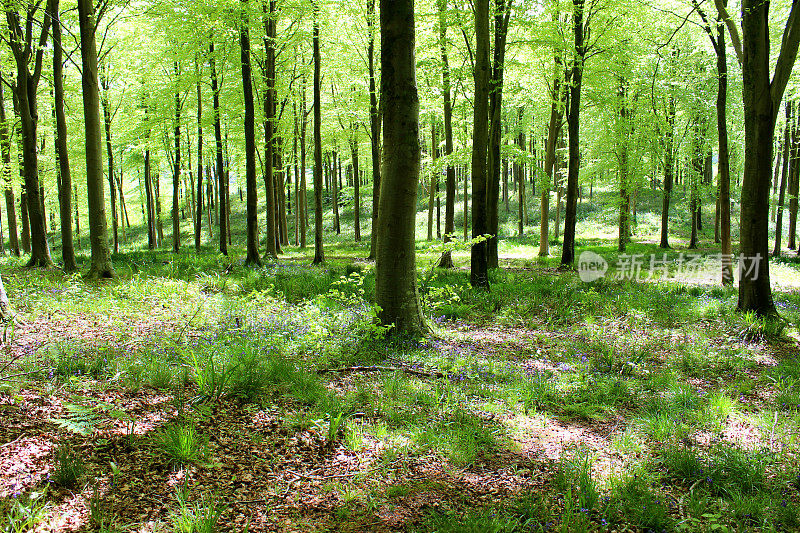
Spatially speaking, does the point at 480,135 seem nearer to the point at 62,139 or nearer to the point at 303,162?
the point at 62,139

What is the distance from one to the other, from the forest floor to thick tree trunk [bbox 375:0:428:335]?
0.48 metres

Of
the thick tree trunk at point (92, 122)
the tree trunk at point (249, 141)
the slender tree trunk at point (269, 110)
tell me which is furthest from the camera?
the slender tree trunk at point (269, 110)

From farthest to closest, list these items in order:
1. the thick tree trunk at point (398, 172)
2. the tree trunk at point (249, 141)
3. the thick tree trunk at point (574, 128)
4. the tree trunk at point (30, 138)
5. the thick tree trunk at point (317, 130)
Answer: the thick tree trunk at point (317, 130) → the thick tree trunk at point (574, 128) → the tree trunk at point (249, 141) → the tree trunk at point (30, 138) → the thick tree trunk at point (398, 172)

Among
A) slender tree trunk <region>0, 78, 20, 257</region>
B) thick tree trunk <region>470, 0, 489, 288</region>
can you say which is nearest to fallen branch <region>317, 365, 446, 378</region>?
thick tree trunk <region>470, 0, 489, 288</region>

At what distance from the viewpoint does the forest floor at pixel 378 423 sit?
282cm

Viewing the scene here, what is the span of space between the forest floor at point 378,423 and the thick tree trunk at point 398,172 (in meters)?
0.48

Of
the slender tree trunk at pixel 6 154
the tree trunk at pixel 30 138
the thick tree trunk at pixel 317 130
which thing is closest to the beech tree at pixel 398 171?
the thick tree trunk at pixel 317 130

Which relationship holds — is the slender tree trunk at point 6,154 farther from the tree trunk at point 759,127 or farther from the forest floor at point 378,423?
the tree trunk at point 759,127

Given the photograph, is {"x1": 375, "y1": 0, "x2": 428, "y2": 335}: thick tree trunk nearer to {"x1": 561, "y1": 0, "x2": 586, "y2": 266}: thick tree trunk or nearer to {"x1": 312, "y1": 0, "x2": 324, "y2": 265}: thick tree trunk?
{"x1": 561, "y1": 0, "x2": 586, "y2": 266}: thick tree trunk

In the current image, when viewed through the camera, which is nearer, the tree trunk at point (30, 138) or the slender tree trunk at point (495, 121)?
the slender tree trunk at point (495, 121)

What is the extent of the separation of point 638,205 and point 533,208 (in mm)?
9730

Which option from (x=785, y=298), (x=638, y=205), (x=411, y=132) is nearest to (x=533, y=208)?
(x=638, y=205)

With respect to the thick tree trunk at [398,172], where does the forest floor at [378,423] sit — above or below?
below

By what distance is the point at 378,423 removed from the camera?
3.90 metres
